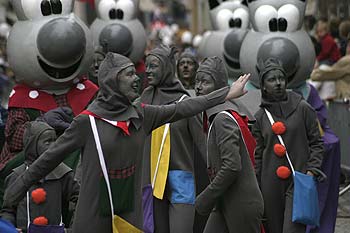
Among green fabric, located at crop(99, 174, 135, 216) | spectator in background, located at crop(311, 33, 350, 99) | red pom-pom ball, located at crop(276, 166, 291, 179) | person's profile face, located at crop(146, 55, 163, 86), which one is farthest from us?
spectator in background, located at crop(311, 33, 350, 99)

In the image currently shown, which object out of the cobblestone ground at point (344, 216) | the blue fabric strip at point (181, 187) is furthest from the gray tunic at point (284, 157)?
the cobblestone ground at point (344, 216)

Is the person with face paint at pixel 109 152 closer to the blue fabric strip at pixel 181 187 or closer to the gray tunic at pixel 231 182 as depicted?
the gray tunic at pixel 231 182

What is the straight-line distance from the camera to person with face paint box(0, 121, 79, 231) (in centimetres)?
701

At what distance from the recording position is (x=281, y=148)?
26.2 ft

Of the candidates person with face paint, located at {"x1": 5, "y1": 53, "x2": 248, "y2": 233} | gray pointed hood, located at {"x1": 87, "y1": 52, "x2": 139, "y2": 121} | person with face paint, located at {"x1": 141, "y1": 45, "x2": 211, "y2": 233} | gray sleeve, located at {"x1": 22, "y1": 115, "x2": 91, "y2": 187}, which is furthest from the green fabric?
person with face paint, located at {"x1": 141, "y1": 45, "x2": 211, "y2": 233}

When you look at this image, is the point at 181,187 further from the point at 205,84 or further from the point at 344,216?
the point at 344,216

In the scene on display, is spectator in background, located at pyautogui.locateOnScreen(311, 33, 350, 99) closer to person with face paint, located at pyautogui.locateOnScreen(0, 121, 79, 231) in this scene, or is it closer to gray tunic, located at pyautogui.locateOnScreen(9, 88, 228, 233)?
person with face paint, located at pyautogui.locateOnScreen(0, 121, 79, 231)

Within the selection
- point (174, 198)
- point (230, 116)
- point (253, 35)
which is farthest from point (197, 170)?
point (253, 35)

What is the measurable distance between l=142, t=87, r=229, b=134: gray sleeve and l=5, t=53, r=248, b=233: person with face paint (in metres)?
0.07

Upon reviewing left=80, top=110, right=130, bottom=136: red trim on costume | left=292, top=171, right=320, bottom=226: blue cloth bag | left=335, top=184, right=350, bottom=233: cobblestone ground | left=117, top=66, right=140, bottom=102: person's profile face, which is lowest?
left=335, top=184, right=350, bottom=233: cobblestone ground

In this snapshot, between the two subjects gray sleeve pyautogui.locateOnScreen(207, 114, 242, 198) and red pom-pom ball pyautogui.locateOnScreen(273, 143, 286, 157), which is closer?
gray sleeve pyautogui.locateOnScreen(207, 114, 242, 198)

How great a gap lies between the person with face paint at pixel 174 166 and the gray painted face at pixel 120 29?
3.47 metres

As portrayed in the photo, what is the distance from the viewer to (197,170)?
822 cm

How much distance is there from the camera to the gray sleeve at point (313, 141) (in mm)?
8016
